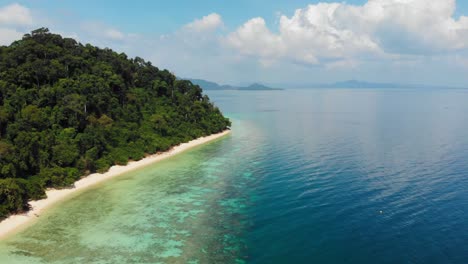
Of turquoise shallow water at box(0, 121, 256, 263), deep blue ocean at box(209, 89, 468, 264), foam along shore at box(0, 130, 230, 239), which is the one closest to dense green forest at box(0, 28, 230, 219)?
foam along shore at box(0, 130, 230, 239)

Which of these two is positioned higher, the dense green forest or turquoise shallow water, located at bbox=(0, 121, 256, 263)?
the dense green forest

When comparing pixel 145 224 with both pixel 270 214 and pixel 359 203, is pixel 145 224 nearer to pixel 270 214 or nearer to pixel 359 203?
pixel 270 214

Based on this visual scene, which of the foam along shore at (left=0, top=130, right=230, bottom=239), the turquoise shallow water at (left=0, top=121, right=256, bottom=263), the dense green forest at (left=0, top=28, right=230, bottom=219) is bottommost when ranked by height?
the turquoise shallow water at (left=0, top=121, right=256, bottom=263)

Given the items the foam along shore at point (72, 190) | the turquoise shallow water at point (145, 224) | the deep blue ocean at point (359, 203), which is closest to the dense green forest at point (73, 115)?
the foam along shore at point (72, 190)

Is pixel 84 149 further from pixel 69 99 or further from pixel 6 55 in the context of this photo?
pixel 6 55

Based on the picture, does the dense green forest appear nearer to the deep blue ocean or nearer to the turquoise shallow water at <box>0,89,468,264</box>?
the turquoise shallow water at <box>0,89,468,264</box>

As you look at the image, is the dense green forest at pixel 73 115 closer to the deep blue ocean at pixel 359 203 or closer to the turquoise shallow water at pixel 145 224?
the turquoise shallow water at pixel 145 224
